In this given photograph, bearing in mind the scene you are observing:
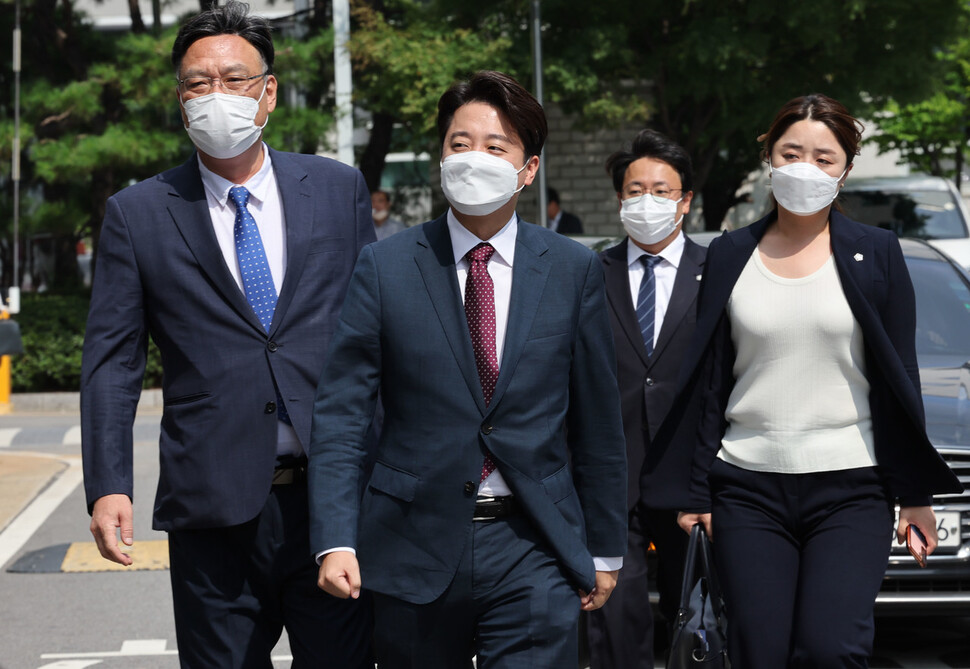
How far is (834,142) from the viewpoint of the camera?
421 cm

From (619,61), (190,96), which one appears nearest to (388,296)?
(190,96)

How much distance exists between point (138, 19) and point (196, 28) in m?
18.0

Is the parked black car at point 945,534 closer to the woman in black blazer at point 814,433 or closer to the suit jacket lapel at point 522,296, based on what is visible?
the woman in black blazer at point 814,433

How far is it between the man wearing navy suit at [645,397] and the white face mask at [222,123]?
1665 mm

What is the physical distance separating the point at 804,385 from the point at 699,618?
71cm

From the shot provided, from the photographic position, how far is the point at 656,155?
5672 millimetres

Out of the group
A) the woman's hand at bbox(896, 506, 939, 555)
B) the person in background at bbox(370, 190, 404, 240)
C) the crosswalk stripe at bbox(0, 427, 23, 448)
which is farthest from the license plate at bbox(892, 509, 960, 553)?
the person in background at bbox(370, 190, 404, 240)

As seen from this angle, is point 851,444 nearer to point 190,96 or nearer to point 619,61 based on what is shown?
point 190,96

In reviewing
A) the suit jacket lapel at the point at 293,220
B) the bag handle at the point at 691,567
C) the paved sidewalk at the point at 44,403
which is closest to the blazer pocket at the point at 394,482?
the suit jacket lapel at the point at 293,220

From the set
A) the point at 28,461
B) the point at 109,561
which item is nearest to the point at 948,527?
the point at 109,561

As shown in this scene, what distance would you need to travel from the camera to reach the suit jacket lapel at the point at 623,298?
5.21 meters

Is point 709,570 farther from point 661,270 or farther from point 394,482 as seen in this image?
point 661,270

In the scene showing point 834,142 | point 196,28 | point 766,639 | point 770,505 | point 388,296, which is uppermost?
point 196,28

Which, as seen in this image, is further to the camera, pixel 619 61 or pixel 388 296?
pixel 619 61
